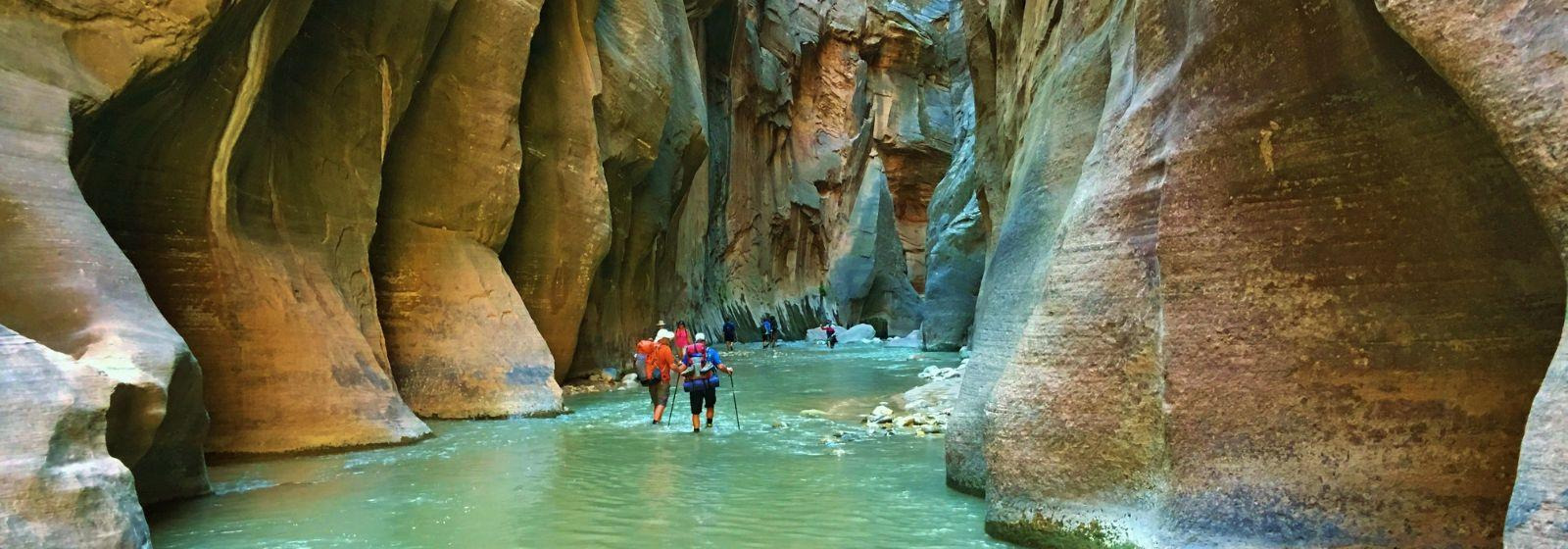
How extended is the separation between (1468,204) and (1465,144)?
254mm

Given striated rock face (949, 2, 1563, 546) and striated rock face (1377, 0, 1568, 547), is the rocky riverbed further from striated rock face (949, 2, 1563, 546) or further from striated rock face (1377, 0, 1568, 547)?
striated rock face (1377, 0, 1568, 547)

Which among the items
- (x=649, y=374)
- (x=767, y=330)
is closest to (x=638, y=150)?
(x=649, y=374)

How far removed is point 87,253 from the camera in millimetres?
6195

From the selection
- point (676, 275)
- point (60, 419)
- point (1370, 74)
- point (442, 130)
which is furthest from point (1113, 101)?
point (676, 275)

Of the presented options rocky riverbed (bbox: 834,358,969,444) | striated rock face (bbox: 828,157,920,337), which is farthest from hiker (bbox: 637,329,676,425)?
striated rock face (bbox: 828,157,920,337)

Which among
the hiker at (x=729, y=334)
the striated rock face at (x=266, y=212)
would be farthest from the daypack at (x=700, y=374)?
the hiker at (x=729, y=334)

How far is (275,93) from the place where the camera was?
33.7 ft

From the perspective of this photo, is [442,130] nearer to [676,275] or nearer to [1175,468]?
[1175,468]

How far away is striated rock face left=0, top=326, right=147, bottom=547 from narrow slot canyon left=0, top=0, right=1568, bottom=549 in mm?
18

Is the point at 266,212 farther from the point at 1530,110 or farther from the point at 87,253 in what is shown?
the point at 1530,110

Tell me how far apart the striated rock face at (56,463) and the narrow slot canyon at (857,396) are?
0.7 inches

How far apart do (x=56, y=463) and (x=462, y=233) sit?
29.6ft

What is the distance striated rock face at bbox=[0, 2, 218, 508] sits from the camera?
5.62 meters

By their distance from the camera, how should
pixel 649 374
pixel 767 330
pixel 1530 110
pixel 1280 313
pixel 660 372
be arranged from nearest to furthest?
pixel 1530 110, pixel 1280 313, pixel 660 372, pixel 649 374, pixel 767 330
